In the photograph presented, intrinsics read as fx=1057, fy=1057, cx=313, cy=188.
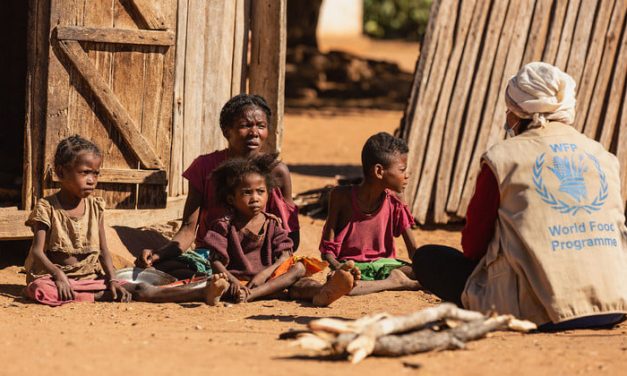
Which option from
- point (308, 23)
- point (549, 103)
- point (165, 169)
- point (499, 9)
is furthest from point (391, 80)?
point (549, 103)

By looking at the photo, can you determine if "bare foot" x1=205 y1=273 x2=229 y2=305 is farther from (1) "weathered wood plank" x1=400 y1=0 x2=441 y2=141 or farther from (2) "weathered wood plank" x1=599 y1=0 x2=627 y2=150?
(2) "weathered wood plank" x1=599 y1=0 x2=627 y2=150

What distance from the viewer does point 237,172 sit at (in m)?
6.17

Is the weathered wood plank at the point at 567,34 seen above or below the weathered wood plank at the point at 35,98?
above

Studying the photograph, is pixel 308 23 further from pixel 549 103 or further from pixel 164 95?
pixel 549 103

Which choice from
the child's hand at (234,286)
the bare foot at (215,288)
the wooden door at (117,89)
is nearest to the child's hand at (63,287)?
the bare foot at (215,288)

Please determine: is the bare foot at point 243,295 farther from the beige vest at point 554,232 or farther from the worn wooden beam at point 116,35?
the worn wooden beam at point 116,35

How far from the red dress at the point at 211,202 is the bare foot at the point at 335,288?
26.4 inches

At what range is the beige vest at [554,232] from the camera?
16.1 feet

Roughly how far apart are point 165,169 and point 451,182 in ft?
9.26

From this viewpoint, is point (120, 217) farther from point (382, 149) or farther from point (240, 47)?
point (382, 149)

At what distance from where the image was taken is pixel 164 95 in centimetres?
722

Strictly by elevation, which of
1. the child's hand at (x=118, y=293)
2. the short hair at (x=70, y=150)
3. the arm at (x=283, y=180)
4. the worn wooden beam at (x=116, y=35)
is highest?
the worn wooden beam at (x=116, y=35)

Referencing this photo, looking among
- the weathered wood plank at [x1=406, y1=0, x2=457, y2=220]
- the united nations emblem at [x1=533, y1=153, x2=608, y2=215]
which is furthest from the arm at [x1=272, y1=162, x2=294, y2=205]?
the weathered wood plank at [x1=406, y1=0, x2=457, y2=220]

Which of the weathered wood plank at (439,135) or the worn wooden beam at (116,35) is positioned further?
the weathered wood plank at (439,135)
